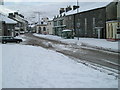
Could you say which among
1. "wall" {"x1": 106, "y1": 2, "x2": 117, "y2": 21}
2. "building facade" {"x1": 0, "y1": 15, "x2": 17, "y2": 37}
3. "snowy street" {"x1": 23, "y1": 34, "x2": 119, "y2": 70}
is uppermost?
"wall" {"x1": 106, "y1": 2, "x2": 117, "y2": 21}

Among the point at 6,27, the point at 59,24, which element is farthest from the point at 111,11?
the point at 59,24

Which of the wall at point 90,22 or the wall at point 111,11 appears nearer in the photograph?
the wall at point 111,11

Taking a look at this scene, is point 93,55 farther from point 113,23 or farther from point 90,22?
point 90,22

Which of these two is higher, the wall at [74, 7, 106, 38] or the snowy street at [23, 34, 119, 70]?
the wall at [74, 7, 106, 38]

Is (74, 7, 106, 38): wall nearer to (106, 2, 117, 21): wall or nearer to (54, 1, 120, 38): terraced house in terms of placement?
(54, 1, 120, 38): terraced house

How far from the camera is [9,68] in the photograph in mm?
11141

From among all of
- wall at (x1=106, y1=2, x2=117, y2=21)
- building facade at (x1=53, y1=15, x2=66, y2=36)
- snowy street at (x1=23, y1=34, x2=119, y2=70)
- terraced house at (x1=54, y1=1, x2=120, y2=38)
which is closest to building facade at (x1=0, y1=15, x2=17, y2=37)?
terraced house at (x1=54, y1=1, x2=120, y2=38)

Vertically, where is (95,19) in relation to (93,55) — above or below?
above

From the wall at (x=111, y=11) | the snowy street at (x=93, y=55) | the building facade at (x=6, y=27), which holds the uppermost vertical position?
the wall at (x=111, y=11)

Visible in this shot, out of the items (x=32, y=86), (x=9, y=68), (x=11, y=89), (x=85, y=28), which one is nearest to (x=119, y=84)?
(x=32, y=86)

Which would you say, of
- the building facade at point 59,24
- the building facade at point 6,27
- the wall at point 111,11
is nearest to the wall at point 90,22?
the wall at point 111,11

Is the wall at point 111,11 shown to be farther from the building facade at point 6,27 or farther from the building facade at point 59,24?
the building facade at point 59,24

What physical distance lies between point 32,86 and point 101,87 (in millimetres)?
2755

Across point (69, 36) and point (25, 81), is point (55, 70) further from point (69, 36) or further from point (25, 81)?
point (69, 36)
